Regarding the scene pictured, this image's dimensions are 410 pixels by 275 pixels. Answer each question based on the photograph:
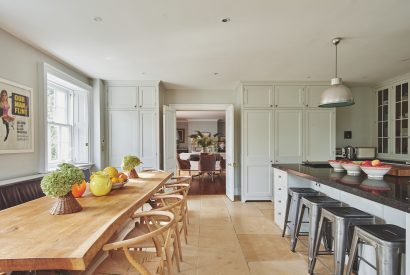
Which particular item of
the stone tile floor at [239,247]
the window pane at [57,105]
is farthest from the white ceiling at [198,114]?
the stone tile floor at [239,247]

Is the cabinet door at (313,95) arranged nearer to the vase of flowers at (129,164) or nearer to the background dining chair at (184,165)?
the vase of flowers at (129,164)

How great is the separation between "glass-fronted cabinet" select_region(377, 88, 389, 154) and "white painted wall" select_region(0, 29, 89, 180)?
5.96 meters

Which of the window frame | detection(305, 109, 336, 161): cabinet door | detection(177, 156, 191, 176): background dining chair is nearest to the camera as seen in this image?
the window frame

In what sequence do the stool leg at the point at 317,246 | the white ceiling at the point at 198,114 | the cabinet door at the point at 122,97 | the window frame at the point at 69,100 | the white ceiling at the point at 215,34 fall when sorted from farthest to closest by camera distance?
the white ceiling at the point at 198,114
the cabinet door at the point at 122,97
the window frame at the point at 69,100
the white ceiling at the point at 215,34
the stool leg at the point at 317,246

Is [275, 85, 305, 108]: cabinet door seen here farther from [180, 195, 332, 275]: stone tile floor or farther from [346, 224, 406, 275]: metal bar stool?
[346, 224, 406, 275]: metal bar stool

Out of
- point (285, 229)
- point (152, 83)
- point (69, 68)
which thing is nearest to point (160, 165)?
point (152, 83)

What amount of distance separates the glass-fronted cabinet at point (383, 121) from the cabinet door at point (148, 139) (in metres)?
4.56

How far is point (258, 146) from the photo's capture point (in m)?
4.70

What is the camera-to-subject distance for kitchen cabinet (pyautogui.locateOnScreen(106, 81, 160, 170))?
460cm

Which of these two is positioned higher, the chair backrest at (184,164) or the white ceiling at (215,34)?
the white ceiling at (215,34)

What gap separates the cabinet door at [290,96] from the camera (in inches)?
185

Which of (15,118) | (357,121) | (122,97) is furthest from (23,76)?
(357,121)

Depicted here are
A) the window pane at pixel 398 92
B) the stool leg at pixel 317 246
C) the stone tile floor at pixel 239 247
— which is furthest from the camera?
the window pane at pixel 398 92

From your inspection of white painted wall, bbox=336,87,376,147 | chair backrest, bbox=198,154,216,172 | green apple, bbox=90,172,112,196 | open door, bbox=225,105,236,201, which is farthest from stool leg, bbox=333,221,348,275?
chair backrest, bbox=198,154,216,172
